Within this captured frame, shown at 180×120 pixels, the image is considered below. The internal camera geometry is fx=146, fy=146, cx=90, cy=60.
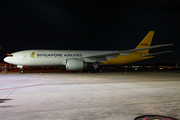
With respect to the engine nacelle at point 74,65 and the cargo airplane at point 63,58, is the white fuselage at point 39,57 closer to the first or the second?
the cargo airplane at point 63,58

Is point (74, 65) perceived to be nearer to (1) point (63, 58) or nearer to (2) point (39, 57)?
(1) point (63, 58)

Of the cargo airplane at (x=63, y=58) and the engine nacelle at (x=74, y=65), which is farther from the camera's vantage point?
the cargo airplane at (x=63, y=58)

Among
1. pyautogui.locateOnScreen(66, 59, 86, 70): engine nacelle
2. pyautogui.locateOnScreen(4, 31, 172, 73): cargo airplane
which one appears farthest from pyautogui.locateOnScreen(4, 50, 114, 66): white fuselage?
pyautogui.locateOnScreen(66, 59, 86, 70): engine nacelle

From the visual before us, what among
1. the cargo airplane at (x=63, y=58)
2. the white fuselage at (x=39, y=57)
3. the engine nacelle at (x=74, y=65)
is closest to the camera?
the engine nacelle at (x=74, y=65)

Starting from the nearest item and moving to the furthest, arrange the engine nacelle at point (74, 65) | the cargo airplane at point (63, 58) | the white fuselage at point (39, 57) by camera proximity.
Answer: the engine nacelle at point (74, 65) < the cargo airplane at point (63, 58) < the white fuselage at point (39, 57)

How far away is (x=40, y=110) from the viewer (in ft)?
15.1

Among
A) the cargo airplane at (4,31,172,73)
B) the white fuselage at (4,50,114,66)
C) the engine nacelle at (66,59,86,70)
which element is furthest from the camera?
the white fuselage at (4,50,114,66)

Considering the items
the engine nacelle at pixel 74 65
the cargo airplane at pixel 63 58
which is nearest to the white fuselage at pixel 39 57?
the cargo airplane at pixel 63 58

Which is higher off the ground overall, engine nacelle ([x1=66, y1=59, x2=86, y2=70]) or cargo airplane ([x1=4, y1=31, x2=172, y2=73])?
cargo airplane ([x1=4, y1=31, x2=172, y2=73])

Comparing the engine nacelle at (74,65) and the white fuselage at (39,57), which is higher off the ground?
the white fuselage at (39,57)

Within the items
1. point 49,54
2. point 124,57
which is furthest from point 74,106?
point 124,57

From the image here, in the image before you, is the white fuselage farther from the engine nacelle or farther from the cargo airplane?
the engine nacelle

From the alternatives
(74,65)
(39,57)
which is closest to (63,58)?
(74,65)

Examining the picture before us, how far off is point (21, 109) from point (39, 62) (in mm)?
18085
